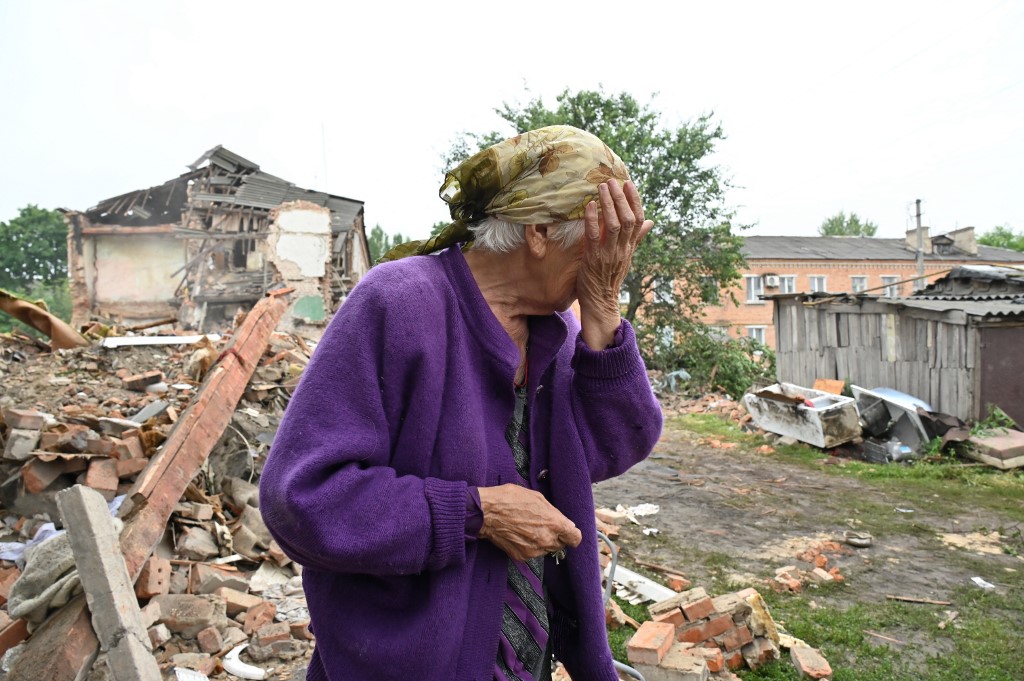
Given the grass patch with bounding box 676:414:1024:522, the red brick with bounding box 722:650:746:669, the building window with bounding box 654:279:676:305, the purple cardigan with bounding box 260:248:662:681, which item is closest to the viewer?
the purple cardigan with bounding box 260:248:662:681

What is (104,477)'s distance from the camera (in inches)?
187

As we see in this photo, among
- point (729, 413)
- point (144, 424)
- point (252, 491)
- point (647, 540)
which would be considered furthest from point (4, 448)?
point (729, 413)

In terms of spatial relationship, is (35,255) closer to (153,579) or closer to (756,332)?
(756,332)

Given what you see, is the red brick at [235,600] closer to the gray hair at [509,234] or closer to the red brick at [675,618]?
the red brick at [675,618]

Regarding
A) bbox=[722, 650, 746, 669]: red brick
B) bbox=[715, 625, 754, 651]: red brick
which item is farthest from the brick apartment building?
bbox=[722, 650, 746, 669]: red brick

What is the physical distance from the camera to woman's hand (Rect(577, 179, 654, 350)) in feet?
4.50

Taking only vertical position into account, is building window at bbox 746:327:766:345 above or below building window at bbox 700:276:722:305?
below

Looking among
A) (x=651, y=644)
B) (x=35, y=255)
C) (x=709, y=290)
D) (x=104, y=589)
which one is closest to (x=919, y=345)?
(x=709, y=290)

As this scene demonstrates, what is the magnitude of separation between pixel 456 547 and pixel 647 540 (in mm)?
5860

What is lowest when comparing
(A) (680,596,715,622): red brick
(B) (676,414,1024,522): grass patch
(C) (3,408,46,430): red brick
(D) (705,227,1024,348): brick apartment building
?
(B) (676,414,1024,522): grass patch

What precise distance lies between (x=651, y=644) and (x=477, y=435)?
2.68 metres

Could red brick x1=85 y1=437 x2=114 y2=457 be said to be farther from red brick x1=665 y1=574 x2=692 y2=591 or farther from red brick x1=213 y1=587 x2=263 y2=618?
red brick x1=665 y1=574 x2=692 y2=591

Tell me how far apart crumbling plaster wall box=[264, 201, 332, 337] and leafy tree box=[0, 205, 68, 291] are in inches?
1015

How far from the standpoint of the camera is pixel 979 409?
414 inches
